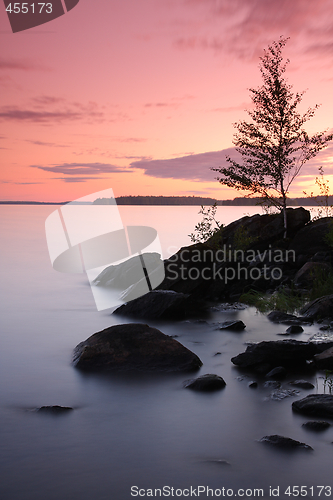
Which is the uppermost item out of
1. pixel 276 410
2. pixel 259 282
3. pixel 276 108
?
pixel 276 108

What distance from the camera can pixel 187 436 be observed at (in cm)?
671

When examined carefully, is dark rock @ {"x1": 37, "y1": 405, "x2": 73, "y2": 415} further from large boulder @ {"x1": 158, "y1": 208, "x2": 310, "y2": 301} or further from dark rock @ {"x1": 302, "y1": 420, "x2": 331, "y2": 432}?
large boulder @ {"x1": 158, "y1": 208, "x2": 310, "y2": 301}

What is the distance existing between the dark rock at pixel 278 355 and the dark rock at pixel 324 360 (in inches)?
8.0

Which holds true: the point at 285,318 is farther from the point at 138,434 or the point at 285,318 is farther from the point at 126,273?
the point at 126,273

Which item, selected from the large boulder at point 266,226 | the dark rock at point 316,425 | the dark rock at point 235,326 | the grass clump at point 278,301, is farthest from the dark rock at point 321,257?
the dark rock at point 316,425

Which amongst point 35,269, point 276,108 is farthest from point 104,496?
point 35,269

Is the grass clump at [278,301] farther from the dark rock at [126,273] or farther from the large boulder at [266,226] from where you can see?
the large boulder at [266,226]

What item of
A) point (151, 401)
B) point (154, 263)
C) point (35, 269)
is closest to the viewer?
point (151, 401)

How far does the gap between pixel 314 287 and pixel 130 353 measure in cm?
949

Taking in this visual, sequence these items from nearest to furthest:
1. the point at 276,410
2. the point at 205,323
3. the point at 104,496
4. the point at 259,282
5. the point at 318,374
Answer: the point at 104,496, the point at 276,410, the point at 318,374, the point at 205,323, the point at 259,282

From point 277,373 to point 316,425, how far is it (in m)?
2.20

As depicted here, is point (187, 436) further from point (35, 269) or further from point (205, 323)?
point (35, 269)

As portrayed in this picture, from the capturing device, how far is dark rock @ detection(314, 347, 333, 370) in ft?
29.8

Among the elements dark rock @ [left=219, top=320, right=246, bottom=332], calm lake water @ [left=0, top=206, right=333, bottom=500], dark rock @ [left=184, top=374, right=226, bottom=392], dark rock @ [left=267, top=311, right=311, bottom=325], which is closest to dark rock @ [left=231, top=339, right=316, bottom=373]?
calm lake water @ [left=0, top=206, right=333, bottom=500]
